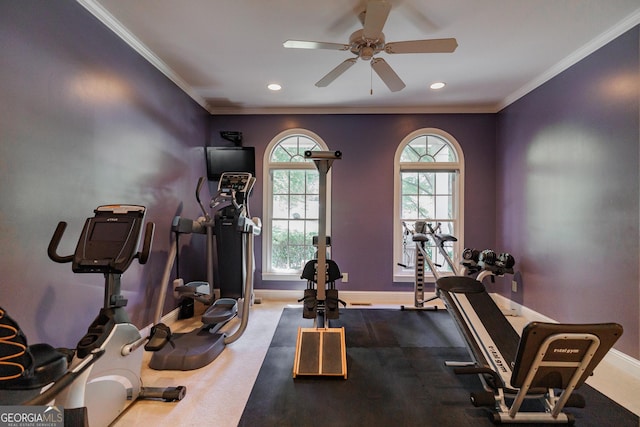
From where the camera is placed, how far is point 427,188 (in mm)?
4098

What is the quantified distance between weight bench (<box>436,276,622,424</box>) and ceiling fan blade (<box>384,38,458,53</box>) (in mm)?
1853

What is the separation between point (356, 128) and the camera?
4.04m

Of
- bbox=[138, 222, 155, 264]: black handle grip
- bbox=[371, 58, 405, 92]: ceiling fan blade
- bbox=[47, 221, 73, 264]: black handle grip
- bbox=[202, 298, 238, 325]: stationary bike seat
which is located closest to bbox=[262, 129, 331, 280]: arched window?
bbox=[202, 298, 238, 325]: stationary bike seat

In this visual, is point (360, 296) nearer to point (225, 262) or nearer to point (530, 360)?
point (225, 262)

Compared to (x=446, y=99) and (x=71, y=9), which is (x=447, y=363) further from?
(x=71, y=9)

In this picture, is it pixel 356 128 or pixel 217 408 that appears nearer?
pixel 217 408

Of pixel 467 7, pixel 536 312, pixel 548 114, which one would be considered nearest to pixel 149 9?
pixel 467 7

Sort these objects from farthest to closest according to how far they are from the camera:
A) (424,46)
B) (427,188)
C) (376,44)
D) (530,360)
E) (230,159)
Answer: (427,188)
(230,159)
(376,44)
(424,46)
(530,360)

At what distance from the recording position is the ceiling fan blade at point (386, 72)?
6.98 feet

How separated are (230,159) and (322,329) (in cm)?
269

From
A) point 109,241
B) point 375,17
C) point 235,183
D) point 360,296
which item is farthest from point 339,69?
point 360,296

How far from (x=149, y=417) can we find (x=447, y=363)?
2.23m

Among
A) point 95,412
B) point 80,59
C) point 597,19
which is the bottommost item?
point 95,412

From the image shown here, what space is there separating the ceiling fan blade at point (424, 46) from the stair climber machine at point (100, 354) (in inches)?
83.3
